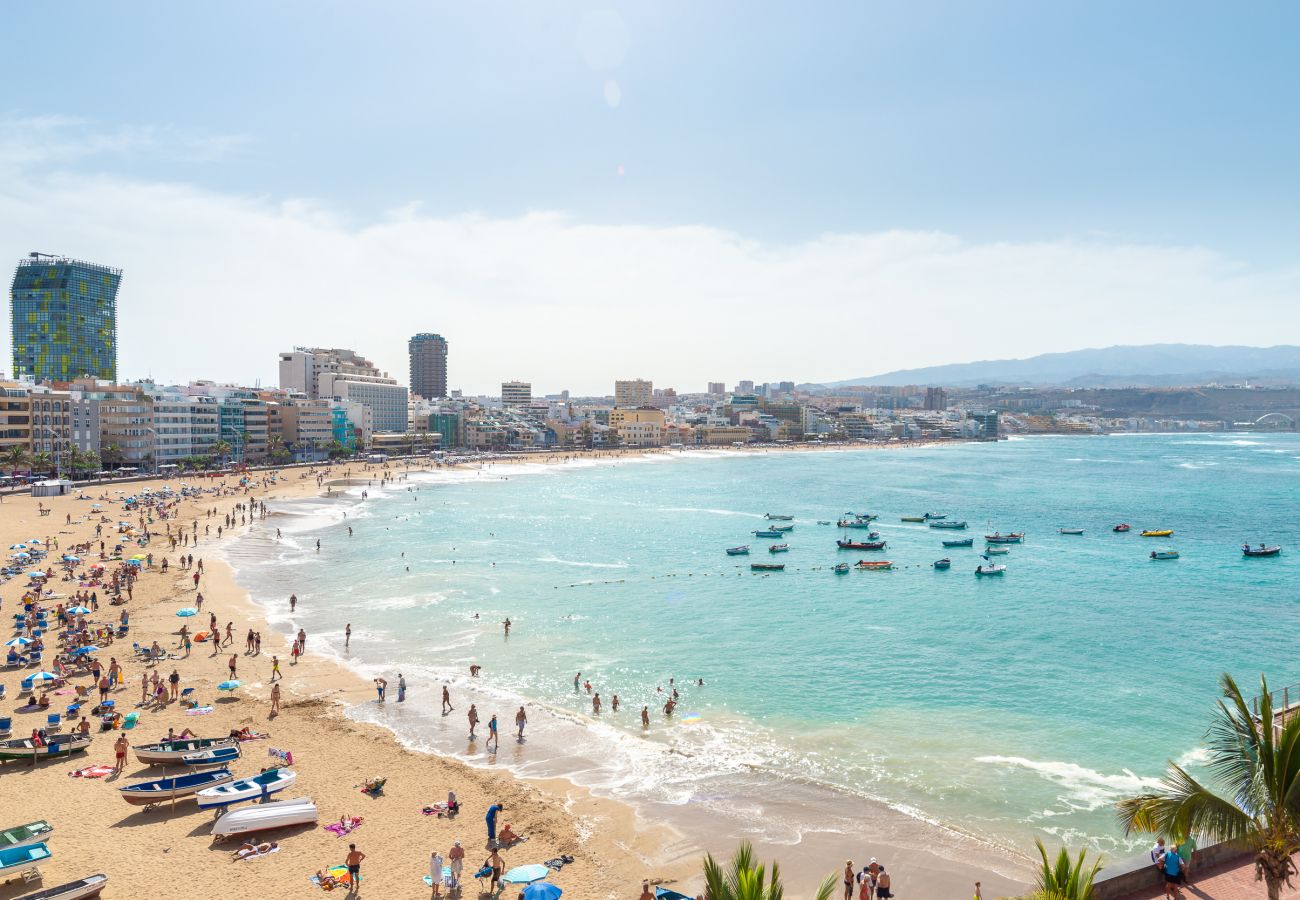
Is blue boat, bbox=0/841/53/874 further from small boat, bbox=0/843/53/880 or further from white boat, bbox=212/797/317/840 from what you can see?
white boat, bbox=212/797/317/840

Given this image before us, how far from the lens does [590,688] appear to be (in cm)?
3216

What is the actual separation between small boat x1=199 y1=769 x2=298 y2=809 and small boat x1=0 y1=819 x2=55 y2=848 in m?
3.41

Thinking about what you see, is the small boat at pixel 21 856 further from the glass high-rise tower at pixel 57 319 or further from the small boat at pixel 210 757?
the glass high-rise tower at pixel 57 319

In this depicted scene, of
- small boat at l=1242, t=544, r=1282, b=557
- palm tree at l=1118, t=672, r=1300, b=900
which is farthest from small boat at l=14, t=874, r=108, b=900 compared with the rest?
small boat at l=1242, t=544, r=1282, b=557

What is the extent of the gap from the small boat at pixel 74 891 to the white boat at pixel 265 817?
9.81 feet

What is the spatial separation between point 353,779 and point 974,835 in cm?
1748

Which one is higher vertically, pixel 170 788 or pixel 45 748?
pixel 45 748

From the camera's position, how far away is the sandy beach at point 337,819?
18281 mm

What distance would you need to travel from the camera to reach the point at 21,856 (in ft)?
56.8

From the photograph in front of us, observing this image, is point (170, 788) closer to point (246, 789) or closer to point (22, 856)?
point (246, 789)

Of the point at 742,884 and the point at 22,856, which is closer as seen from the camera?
the point at 742,884

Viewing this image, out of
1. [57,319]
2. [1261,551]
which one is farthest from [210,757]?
[57,319]

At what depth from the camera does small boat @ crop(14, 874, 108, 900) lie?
16.2 metres

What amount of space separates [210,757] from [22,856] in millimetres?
6213
